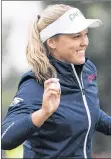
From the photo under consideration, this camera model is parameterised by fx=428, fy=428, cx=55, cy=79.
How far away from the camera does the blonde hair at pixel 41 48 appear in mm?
1243

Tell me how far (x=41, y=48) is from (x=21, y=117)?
0.25 meters

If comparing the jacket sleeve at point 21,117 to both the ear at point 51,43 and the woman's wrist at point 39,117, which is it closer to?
the woman's wrist at point 39,117

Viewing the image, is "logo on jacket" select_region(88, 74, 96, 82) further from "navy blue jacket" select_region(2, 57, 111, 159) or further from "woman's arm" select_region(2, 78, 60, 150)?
"woman's arm" select_region(2, 78, 60, 150)

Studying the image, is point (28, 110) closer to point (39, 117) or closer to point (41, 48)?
point (39, 117)

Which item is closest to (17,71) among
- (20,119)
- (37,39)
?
(37,39)

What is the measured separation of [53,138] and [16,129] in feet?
0.46

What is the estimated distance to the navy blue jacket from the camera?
3.83 ft

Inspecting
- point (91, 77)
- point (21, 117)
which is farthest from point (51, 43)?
point (21, 117)

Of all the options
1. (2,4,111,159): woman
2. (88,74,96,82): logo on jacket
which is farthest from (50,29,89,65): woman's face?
(88,74,96,82): logo on jacket

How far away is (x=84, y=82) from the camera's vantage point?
132 cm

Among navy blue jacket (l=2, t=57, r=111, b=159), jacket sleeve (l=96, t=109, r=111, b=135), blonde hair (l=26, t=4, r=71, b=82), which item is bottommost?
jacket sleeve (l=96, t=109, r=111, b=135)

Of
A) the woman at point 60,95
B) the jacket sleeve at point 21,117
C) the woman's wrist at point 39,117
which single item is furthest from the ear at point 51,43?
the woman's wrist at point 39,117

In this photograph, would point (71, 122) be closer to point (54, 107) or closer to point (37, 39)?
point (54, 107)

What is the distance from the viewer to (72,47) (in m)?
1.27
